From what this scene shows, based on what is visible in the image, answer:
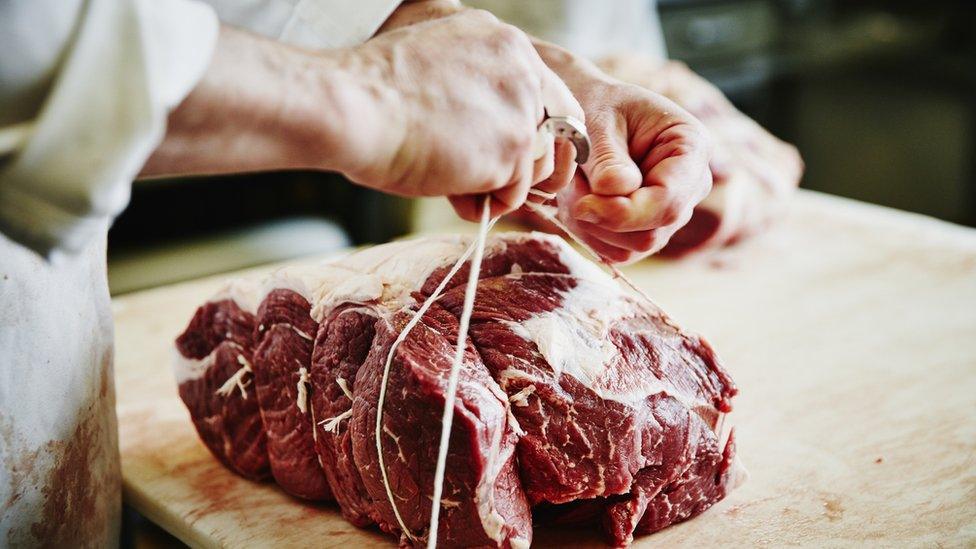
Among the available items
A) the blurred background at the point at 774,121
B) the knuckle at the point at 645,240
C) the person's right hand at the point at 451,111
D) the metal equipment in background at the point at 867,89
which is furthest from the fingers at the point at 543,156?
the metal equipment in background at the point at 867,89

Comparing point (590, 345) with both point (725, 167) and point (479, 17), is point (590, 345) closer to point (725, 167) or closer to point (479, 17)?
point (479, 17)

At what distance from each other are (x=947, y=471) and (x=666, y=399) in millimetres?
612

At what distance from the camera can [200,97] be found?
1.06 meters

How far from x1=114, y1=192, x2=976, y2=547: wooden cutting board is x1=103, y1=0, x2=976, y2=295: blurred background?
0.54m

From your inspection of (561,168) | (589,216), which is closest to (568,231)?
(589,216)

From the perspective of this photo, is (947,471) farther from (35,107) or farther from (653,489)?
(35,107)

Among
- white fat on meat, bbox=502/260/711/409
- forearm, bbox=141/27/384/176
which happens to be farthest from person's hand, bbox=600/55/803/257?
forearm, bbox=141/27/384/176

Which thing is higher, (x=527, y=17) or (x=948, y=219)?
(x=527, y=17)

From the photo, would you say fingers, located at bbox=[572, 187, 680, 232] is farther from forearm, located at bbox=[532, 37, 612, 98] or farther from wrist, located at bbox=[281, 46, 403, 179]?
wrist, located at bbox=[281, 46, 403, 179]

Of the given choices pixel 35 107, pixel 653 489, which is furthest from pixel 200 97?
pixel 653 489

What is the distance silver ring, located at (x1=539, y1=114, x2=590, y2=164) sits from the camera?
4.24 feet

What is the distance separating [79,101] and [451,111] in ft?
1.38

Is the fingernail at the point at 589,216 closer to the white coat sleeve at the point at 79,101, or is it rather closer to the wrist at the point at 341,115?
Answer: the wrist at the point at 341,115

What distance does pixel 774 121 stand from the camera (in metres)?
5.52
